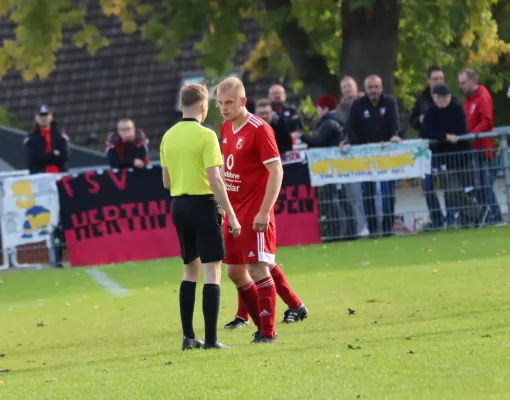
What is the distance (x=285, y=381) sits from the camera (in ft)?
25.0

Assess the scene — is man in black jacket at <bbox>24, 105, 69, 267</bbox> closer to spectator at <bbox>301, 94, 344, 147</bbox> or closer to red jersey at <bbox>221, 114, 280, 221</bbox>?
spectator at <bbox>301, 94, 344, 147</bbox>

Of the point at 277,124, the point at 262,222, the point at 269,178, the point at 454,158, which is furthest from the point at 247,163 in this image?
the point at 454,158

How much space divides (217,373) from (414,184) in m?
11.5

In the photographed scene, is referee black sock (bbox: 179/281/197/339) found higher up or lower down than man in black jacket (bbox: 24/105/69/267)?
lower down

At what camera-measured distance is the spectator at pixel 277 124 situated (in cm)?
1803

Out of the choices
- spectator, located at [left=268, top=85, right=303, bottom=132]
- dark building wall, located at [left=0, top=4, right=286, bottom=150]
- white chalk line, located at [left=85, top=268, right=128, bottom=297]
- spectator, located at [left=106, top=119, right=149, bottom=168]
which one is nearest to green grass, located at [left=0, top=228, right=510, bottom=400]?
white chalk line, located at [left=85, top=268, right=128, bottom=297]

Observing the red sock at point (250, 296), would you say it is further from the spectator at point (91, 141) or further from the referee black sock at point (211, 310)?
the spectator at point (91, 141)

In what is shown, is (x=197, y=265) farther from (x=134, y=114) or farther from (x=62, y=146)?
(x=134, y=114)

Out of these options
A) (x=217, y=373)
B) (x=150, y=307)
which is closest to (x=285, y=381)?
(x=217, y=373)

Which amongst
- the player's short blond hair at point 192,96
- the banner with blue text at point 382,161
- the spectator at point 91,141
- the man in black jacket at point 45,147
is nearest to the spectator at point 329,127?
the banner with blue text at point 382,161

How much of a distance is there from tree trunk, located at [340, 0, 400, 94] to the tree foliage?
151mm

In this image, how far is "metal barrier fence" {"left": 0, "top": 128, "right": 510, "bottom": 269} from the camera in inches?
759

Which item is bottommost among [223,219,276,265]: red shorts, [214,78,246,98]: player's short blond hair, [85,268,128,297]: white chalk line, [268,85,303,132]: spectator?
[85,268,128,297]: white chalk line

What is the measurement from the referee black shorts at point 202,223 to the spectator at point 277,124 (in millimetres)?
8272
